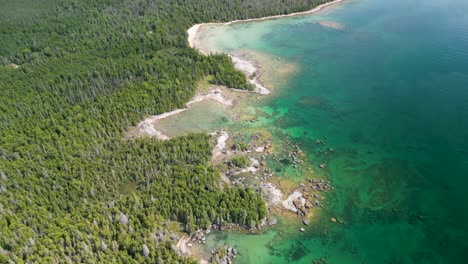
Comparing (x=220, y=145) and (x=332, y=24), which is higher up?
(x=332, y=24)

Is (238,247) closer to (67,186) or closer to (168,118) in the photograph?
(67,186)

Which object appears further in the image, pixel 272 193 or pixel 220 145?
pixel 220 145

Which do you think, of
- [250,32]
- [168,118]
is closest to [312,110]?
[168,118]

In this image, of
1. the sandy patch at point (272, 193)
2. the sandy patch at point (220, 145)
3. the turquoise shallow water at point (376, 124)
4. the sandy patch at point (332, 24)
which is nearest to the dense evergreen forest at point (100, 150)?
the sandy patch at point (220, 145)

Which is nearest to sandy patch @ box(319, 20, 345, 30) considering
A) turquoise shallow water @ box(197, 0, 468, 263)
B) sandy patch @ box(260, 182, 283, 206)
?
turquoise shallow water @ box(197, 0, 468, 263)

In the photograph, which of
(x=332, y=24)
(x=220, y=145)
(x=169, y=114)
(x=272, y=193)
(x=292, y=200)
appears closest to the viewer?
(x=292, y=200)

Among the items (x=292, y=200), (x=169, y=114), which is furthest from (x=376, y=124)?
(x=169, y=114)

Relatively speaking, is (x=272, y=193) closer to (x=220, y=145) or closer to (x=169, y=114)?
(x=220, y=145)
